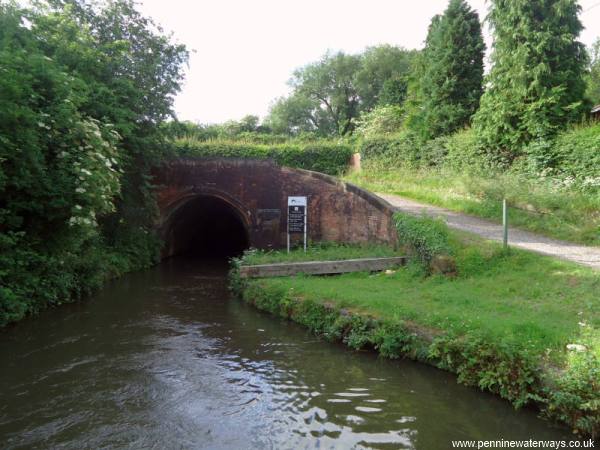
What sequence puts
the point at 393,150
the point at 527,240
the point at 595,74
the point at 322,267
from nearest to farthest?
1. the point at 527,240
2. the point at 322,267
3. the point at 393,150
4. the point at 595,74

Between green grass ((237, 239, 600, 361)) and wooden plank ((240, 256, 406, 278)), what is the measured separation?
0.98ft

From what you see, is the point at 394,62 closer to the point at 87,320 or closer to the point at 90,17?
the point at 90,17

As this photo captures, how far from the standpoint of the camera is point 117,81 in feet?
44.6

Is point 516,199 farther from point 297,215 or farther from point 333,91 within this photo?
point 333,91

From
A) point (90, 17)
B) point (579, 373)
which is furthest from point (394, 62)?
point (579, 373)

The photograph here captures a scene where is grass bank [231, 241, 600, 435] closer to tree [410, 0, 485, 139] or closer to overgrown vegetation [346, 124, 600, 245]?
overgrown vegetation [346, 124, 600, 245]

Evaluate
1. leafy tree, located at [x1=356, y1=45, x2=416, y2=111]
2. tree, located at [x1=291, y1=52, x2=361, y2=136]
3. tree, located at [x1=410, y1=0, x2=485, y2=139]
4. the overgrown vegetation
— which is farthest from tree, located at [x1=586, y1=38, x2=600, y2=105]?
tree, located at [x1=291, y1=52, x2=361, y2=136]

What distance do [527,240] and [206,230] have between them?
735 inches

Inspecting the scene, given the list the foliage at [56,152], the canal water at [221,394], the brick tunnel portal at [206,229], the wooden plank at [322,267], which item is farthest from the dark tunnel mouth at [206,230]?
the canal water at [221,394]

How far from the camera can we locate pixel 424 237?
1079 centimetres

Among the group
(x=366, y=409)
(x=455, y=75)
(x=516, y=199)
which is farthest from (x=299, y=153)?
(x=366, y=409)

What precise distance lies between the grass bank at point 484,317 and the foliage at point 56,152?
161 inches

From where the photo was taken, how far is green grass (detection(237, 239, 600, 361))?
243 inches

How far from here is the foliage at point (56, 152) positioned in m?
8.45
